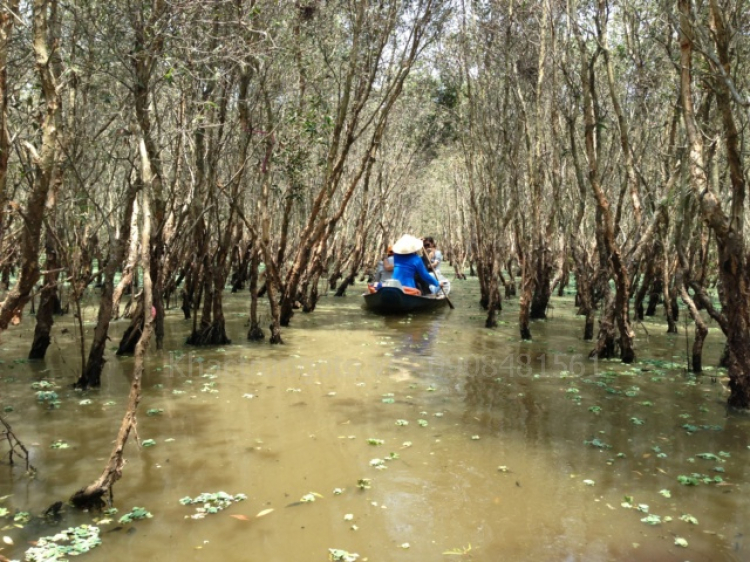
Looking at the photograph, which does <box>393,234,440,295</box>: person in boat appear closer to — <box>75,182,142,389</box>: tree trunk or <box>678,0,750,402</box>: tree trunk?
<box>75,182,142,389</box>: tree trunk

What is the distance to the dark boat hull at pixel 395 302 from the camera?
14.6 metres

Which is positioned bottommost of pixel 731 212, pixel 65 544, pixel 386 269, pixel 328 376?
pixel 65 544

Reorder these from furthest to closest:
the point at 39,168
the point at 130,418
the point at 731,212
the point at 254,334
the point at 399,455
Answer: the point at 254,334, the point at 731,212, the point at 399,455, the point at 39,168, the point at 130,418

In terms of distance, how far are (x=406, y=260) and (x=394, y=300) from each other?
1117 mm

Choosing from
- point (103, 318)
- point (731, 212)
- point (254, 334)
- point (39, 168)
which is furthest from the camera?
point (254, 334)

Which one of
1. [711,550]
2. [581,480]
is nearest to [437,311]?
[581,480]

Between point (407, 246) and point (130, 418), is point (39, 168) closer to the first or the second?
point (130, 418)

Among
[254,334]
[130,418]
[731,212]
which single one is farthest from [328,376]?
[731,212]

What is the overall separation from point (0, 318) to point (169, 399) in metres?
2.47

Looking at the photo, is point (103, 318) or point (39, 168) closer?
point (39, 168)

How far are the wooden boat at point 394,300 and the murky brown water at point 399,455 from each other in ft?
16.7

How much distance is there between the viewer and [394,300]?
14719mm

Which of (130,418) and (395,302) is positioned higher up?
(395,302)

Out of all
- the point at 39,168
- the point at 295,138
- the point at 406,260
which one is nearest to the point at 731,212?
the point at 39,168
